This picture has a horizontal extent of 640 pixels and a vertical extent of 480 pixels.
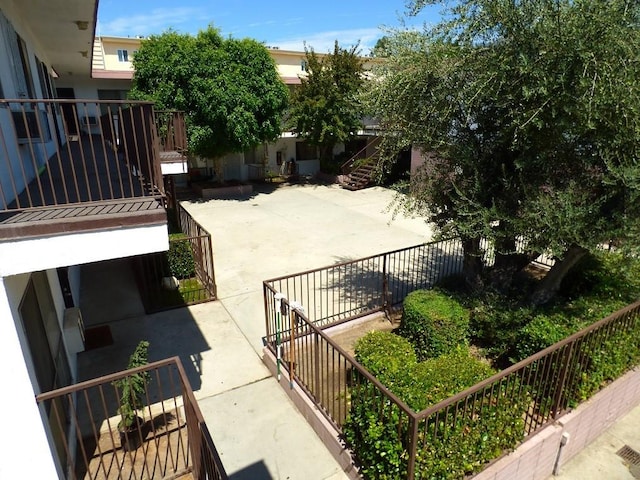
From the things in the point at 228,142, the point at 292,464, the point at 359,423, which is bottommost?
the point at 292,464

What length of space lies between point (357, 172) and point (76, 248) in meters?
18.2

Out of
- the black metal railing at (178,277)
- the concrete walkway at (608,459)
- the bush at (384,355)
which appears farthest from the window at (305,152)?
the concrete walkway at (608,459)

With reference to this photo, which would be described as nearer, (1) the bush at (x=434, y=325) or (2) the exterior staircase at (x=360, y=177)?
(1) the bush at (x=434, y=325)

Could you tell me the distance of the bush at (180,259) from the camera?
858 centimetres

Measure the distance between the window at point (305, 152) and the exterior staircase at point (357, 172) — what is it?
10.8ft

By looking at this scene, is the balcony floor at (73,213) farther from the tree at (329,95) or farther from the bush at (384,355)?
the tree at (329,95)

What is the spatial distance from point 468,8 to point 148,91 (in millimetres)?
13678

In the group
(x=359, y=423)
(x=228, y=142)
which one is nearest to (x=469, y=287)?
(x=359, y=423)

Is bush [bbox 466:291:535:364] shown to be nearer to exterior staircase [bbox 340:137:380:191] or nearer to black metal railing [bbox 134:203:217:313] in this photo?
black metal railing [bbox 134:203:217:313]

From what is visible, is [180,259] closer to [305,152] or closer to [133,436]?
[133,436]

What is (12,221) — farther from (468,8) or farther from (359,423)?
(468,8)

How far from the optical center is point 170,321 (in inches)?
284

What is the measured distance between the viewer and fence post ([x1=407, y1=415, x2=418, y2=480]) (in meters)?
3.15

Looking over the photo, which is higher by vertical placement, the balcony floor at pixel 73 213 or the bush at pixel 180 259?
the balcony floor at pixel 73 213
